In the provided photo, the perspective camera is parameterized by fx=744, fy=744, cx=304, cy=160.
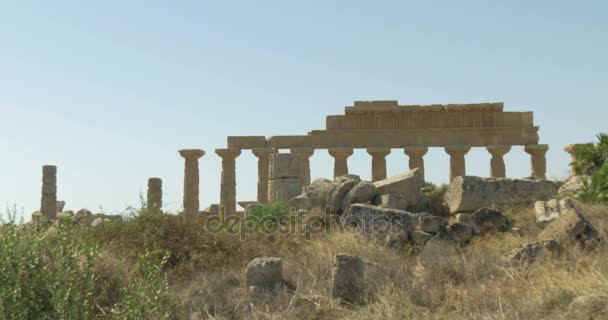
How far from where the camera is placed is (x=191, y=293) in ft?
38.1

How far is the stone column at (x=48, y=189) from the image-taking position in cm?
2761

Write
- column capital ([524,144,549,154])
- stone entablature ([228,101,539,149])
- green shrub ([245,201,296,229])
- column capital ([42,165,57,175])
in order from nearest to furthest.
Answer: green shrub ([245,201,296,229]) < column capital ([42,165,57,175]) < column capital ([524,144,549,154]) < stone entablature ([228,101,539,149])

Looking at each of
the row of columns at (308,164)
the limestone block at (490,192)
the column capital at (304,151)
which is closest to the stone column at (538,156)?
the row of columns at (308,164)

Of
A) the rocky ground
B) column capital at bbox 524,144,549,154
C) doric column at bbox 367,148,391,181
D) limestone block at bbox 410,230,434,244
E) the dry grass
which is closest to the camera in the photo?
the dry grass

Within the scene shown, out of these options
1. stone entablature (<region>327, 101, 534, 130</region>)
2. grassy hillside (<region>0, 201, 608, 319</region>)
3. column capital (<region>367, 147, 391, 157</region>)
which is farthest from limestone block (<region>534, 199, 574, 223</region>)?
stone entablature (<region>327, 101, 534, 130</region>)

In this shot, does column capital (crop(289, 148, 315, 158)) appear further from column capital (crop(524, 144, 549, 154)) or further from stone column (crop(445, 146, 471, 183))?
column capital (crop(524, 144, 549, 154))

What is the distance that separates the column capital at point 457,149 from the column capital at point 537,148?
2621 millimetres

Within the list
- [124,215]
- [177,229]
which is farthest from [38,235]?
→ [124,215]

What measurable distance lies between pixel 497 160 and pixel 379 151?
5248 millimetres

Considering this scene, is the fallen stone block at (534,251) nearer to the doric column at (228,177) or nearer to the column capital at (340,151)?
the column capital at (340,151)

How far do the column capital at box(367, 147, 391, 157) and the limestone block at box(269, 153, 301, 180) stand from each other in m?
11.8

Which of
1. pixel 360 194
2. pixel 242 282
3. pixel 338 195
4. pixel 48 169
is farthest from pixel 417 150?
pixel 242 282

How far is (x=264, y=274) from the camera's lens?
462 inches

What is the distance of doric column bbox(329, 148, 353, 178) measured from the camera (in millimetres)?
33375
